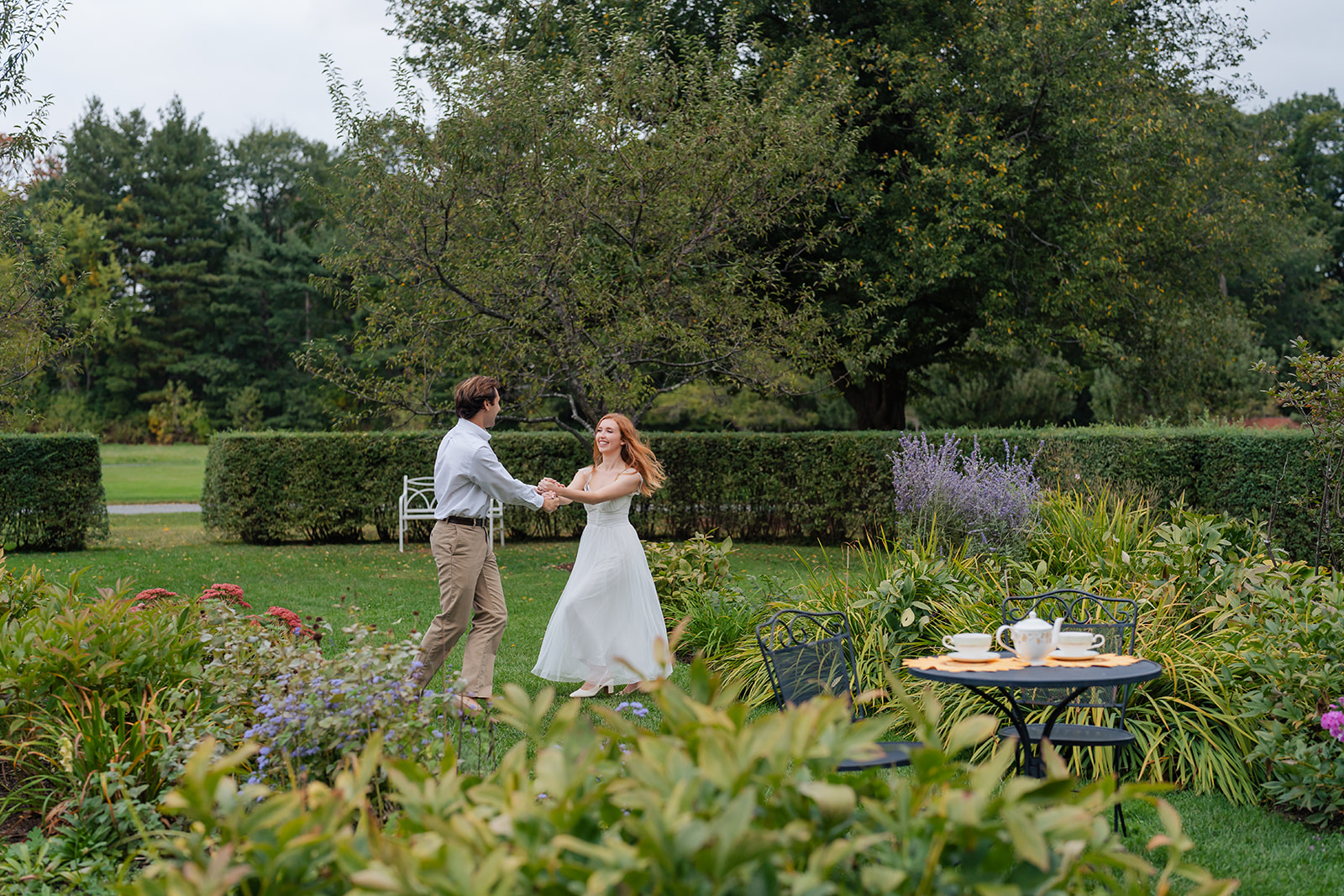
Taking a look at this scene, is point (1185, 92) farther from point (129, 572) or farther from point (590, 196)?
point (129, 572)

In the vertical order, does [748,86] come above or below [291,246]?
below

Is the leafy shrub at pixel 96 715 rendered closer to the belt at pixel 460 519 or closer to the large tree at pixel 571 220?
the belt at pixel 460 519

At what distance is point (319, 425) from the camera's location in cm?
3797

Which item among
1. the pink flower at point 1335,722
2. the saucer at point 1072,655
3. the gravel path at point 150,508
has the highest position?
the saucer at point 1072,655

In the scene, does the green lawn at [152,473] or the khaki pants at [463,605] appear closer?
the khaki pants at [463,605]

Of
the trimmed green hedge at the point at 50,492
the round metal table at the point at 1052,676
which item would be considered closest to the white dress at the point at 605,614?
the round metal table at the point at 1052,676

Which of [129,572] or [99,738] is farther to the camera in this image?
[129,572]

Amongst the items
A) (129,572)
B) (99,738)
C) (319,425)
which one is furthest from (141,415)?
(99,738)

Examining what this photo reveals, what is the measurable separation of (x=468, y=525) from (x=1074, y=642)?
3229 mm

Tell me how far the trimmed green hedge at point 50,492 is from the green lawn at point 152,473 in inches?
341

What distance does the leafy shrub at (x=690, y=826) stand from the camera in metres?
1.50

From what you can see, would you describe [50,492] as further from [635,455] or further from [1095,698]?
[1095,698]

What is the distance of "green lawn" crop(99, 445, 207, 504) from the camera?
23.4 meters

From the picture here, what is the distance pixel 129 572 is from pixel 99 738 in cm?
808
